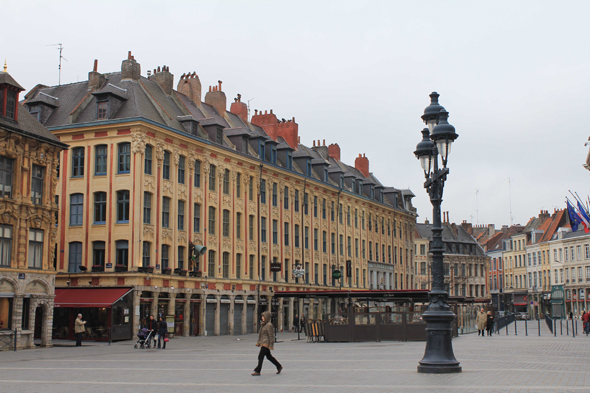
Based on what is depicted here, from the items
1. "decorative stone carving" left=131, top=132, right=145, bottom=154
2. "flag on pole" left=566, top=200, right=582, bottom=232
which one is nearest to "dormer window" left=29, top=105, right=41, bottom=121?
"decorative stone carving" left=131, top=132, right=145, bottom=154

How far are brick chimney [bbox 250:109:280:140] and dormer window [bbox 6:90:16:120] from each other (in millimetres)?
28940

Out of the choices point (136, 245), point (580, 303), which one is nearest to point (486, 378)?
point (136, 245)

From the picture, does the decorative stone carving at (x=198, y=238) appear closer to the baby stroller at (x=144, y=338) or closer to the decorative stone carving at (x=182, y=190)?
the decorative stone carving at (x=182, y=190)

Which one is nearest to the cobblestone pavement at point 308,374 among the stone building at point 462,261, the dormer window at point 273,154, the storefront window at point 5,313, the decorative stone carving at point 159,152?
the storefront window at point 5,313

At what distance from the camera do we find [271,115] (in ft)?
200

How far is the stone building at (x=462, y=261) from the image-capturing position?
348 feet

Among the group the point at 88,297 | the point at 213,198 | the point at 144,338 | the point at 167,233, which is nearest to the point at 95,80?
the point at 213,198

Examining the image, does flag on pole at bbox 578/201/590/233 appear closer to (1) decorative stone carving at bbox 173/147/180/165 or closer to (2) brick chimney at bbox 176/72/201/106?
(1) decorative stone carving at bbox 173/147/180/165

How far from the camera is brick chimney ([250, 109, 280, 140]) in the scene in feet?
197

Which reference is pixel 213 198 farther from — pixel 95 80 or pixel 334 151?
pixel 334 151

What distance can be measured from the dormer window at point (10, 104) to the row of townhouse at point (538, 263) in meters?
72.9

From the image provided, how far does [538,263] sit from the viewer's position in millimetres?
106812

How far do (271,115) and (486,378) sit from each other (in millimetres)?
47230

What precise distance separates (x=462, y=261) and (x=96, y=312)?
257ft
